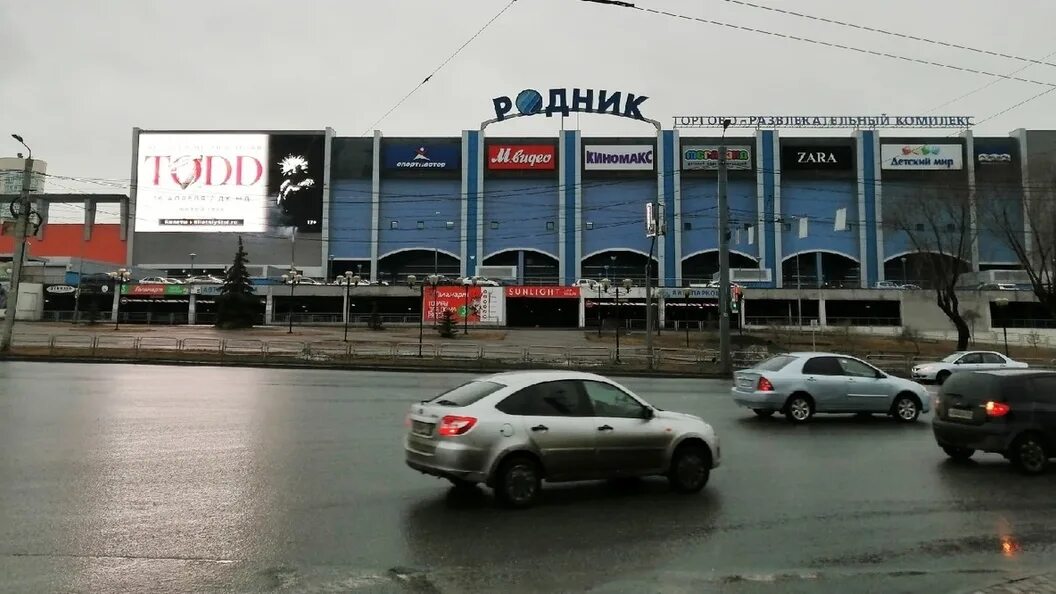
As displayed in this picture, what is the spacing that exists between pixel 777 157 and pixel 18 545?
269ft

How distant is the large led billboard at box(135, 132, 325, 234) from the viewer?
81312mm

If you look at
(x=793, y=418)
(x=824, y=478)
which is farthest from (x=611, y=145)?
(x=824, y=478)

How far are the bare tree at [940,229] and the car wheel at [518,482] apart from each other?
46.1 metres

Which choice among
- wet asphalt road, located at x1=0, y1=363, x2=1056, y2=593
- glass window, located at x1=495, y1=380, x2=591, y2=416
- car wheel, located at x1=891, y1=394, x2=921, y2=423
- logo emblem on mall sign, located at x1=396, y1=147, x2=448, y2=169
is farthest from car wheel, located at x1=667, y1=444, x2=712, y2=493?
logo emblem on mall sign, located at x1=396, y1=147, x2=448, y2=169

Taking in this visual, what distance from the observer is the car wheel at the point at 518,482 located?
7.52 meters

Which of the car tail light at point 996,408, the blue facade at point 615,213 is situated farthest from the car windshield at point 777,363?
the blue facade at point 615,213

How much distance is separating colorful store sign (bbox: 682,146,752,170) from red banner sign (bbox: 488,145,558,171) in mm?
14576

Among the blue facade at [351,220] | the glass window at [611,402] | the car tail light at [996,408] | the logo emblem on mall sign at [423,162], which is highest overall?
the logo emblem on mall sign at [423,162]

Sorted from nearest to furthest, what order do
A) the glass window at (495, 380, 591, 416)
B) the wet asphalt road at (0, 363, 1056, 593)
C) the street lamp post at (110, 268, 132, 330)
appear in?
the wet asphalt road at (0, 363, 1056, 593) < the glass window at (495, 380, 591, 416) < the street lamp post at (110, 268, 132, 330)

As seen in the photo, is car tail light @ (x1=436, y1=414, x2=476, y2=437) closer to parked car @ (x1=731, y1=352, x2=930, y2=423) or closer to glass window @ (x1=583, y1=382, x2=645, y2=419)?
glass window @ (x1=583, y1=382, x2=645, y2=419)

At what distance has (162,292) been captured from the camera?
6856cm

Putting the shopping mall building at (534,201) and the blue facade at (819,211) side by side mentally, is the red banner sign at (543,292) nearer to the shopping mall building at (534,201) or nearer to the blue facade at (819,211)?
the shopping mall building at (534,201)

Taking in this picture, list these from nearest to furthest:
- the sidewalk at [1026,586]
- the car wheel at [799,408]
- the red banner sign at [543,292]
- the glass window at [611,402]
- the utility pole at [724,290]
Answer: the sidewalk at [1026,586] → the glass window at [611,402] → the car wheel at [799,408] → the utility pole at [724,290] → the red banner sign at [543,292]

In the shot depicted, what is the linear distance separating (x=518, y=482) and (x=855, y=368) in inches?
434
